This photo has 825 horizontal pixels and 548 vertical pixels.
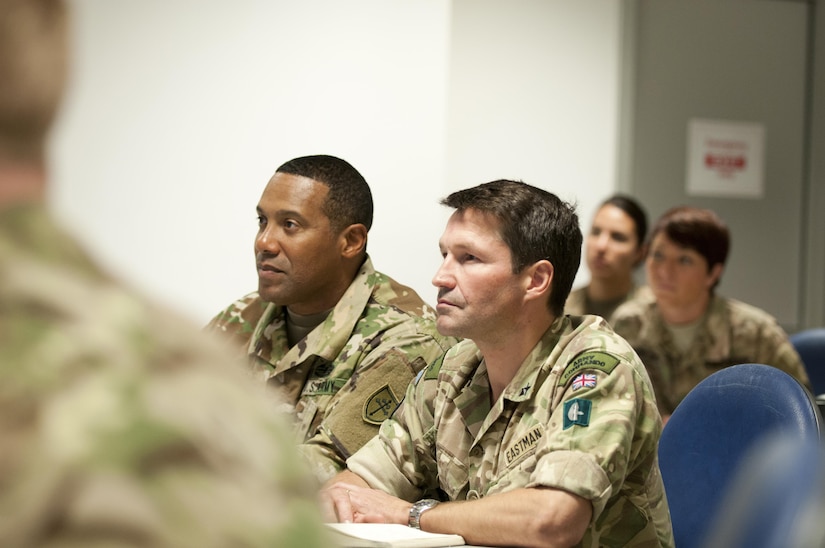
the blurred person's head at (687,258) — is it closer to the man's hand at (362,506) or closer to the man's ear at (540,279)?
the man's ear at (540,279)

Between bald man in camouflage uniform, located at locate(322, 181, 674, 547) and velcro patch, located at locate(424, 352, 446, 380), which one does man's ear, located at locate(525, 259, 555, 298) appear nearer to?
bald man in camouflage uniform, located at locate(322, 181, 674, 547)

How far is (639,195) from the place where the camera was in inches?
196

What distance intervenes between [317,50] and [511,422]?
2.01 meters

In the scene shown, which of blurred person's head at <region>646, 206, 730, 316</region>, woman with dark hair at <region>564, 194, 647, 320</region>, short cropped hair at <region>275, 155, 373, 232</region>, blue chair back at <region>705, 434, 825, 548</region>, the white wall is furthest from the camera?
woman with dark hair at <region>564, 194, 647, 320</region>

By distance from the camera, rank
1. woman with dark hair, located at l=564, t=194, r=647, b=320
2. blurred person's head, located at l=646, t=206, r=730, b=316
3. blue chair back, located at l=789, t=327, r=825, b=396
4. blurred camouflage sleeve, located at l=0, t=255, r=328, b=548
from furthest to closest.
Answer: woman with dark hair, located at l=564, t=194, r=647, b=320
blurred person's head, located at l=646, t=206, r=730, b=316
blue chair back, located at l=789, t=327, r=825, b=396
blurred camouflage sleeve, located at l=0, t=255, r=328, b=548

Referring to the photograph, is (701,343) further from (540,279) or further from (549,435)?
(549,435)

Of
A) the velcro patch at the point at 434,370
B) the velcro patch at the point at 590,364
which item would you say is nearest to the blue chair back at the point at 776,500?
the velcro patch at the point at 590,364

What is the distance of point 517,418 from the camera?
6.44 ft

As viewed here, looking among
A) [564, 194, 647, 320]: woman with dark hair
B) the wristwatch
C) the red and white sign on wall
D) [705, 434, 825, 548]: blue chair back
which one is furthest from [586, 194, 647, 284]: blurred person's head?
[705, 434, 825, 548]: blue chair back

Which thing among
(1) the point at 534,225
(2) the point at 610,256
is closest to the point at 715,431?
(1) the point at 534,225

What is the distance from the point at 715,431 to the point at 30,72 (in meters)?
1.75

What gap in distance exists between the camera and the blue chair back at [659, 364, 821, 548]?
190 centimetres

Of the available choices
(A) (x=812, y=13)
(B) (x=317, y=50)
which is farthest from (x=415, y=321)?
(A) (x=812, y=13)

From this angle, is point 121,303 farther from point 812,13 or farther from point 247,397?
point 812,13
